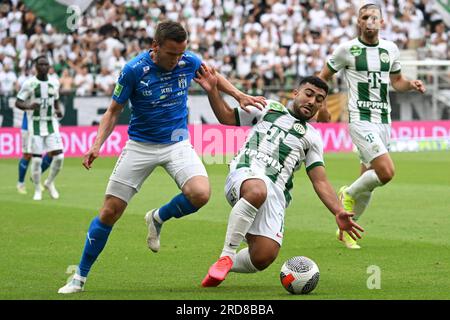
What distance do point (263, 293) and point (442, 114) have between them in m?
23.0

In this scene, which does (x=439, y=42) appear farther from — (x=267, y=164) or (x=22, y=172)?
(x=267, y=164)

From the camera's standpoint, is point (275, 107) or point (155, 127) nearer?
point (155, 127)

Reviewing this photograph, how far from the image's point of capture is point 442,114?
30.5 meters

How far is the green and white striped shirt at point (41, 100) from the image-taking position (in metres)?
18.4

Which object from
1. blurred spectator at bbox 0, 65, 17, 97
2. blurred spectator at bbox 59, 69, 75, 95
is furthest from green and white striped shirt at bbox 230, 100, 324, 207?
blurred spectator at bbox 0, 65, 17, 97

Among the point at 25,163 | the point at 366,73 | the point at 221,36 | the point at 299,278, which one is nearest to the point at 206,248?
the point at 366,73

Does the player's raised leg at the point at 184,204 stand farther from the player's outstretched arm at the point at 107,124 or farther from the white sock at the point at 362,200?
the white sock at the point at 362,200

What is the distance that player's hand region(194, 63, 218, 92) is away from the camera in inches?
358

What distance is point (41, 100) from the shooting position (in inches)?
730

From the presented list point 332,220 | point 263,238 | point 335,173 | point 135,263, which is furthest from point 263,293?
point 335,173

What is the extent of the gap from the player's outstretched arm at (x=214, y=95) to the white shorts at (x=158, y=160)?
1.55 feet

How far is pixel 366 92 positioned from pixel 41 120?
316 inches
